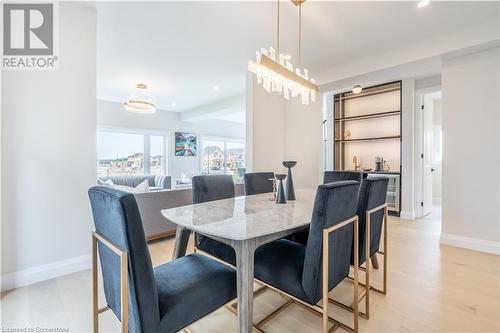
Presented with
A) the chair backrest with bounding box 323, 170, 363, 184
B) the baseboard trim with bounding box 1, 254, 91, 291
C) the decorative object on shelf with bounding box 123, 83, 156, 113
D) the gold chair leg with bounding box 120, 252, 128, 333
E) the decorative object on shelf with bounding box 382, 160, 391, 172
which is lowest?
the baseboard trim with bounding box 1, 254, 91, 291

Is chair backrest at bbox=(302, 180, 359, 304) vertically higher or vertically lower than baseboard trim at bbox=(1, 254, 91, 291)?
higher

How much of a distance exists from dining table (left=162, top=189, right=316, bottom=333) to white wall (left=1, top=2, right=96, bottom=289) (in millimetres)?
1340

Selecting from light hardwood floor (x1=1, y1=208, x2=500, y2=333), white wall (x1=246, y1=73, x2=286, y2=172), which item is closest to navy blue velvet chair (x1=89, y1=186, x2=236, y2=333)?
light hardwood floor (x1=1, y1=208, x2=500, y2=333)

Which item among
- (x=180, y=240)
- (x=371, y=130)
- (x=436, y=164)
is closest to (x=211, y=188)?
(x=180, y=240)

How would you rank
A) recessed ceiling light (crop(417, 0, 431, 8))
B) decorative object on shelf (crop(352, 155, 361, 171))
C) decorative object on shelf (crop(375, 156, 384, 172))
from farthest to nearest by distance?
decorative object on shelf (crop(352, 155, 361, 171)) → decorative object on shelf (crop(375, 156, 384, 172)) → recessed ceiling light (crop(417, 0, 431, 8))

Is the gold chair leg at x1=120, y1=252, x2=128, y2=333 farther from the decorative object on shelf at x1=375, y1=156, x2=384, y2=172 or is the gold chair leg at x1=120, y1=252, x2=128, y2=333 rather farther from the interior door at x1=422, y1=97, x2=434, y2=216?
the interior door at x1=422, y1=97, x2=434, y2=216

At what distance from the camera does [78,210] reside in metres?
2.39

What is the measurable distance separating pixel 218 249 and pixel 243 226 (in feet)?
1.80

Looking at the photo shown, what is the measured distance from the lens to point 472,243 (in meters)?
2.90

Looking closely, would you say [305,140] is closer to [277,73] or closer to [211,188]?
[277,73]

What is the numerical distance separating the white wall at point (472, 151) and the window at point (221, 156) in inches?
237

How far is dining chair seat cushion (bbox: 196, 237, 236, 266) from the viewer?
1605 mm

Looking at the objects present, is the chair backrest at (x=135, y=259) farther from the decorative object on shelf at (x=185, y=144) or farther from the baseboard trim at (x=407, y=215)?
the decorative object on shelf at (x=185, y=144)

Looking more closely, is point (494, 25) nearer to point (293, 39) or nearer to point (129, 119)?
point (293, 39)
